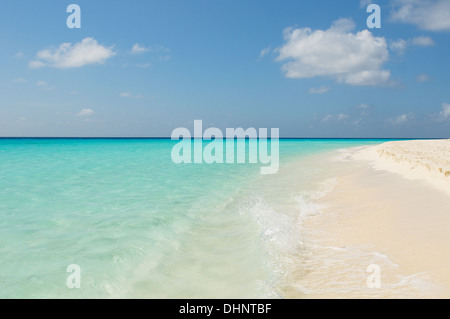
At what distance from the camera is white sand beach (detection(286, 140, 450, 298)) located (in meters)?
3.77

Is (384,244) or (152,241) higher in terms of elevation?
(384,244)

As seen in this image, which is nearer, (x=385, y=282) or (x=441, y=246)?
(x=385, y=282)

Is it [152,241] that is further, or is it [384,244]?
[152,241]

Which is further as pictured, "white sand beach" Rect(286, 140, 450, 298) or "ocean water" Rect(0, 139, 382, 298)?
"ocean water" Rect(0, 139, 382, 298)

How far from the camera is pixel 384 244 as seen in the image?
16.8 feet

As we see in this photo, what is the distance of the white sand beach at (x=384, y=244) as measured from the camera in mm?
3770

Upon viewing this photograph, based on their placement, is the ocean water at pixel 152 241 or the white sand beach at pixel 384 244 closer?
the white sand beach at pixel 384 244

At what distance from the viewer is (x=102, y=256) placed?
5.39 meters

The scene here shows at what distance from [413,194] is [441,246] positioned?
410 centimetres

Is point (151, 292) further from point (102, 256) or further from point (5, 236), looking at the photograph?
point (5, 236)
